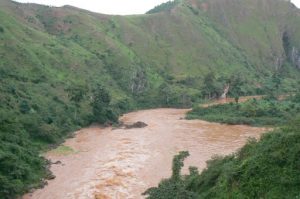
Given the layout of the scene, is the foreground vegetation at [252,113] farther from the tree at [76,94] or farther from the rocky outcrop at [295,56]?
the rocky outcrop at [295,56]

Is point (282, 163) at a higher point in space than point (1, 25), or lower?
lower

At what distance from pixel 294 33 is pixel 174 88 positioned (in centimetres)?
8859

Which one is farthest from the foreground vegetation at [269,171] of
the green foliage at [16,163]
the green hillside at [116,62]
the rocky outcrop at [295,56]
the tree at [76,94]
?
the rocky outcrop at [295,56]

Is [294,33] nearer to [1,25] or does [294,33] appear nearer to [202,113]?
[202,113]

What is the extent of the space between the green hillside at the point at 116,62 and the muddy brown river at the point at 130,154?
128 inches

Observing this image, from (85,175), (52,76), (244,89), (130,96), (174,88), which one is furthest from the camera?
(244,89)

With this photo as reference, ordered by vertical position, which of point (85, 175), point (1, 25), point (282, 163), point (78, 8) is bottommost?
point (85, 175)

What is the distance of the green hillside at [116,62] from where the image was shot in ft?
211

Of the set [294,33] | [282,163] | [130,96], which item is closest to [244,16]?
[294,33]

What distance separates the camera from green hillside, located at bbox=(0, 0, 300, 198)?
64.2 m

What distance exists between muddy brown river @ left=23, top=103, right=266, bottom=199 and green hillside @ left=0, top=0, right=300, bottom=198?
3247 mm

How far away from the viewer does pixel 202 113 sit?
93500mm

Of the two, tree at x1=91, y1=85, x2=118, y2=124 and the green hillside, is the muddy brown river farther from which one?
the green hillside

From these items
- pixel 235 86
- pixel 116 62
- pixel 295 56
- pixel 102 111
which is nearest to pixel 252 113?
pixel 102 111
